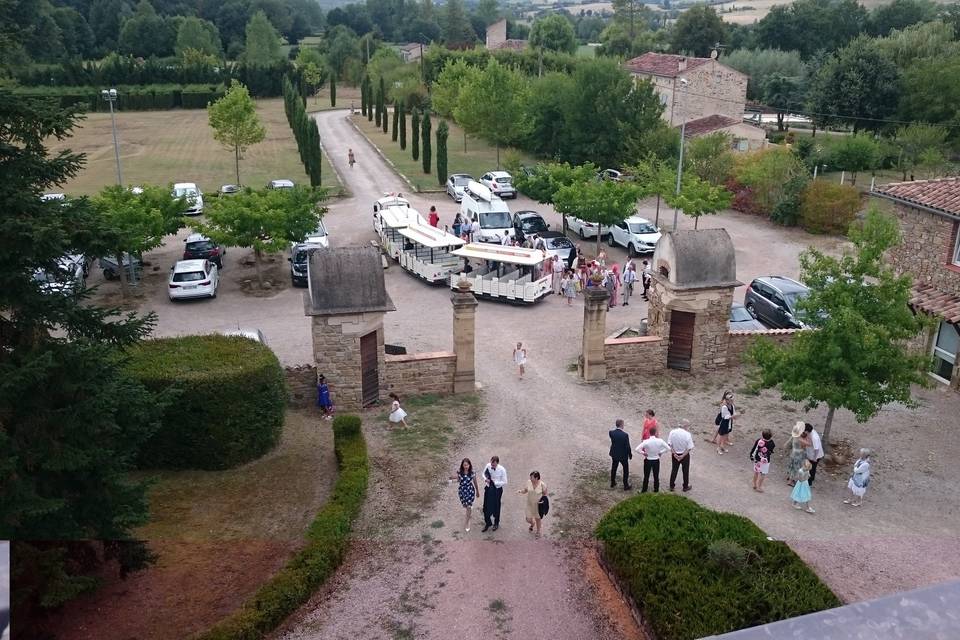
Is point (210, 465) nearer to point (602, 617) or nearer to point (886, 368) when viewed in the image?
point (602, 617)

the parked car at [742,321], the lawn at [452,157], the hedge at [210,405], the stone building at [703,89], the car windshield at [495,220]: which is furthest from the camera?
the stone building at [703,89]

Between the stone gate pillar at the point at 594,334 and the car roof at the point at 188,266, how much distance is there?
14020 millimetres

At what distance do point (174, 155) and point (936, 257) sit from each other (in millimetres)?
47835

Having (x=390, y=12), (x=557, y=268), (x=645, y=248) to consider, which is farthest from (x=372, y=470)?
(x=390, y=12)

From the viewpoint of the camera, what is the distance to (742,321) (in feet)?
76.8

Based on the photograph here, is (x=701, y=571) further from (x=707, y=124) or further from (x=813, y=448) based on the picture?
(x=707, y=124)

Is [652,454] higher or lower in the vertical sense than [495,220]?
lower

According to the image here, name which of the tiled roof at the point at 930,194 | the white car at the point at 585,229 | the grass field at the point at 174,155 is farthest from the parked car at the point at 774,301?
the grass field at the point at 174,155

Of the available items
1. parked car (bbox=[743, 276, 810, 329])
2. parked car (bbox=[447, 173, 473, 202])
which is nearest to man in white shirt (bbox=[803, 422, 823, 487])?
parked car (bbox=[743, 276, 810, 329])

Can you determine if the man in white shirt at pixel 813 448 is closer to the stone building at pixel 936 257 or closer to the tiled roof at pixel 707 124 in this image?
the stone building at pixel 936 257

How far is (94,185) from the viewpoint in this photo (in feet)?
150

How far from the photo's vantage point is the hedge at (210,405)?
51.6ft

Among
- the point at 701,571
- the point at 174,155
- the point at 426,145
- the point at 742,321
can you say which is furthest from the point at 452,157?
the point at 701,571

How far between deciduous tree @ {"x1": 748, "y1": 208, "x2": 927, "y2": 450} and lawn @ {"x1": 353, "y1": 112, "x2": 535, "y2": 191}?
103ft
